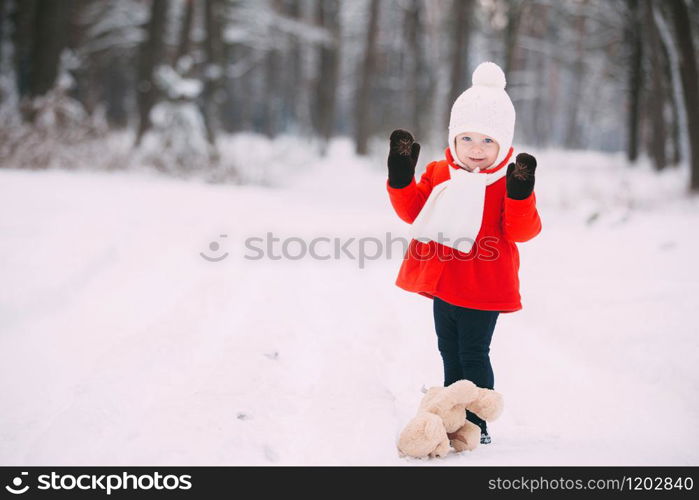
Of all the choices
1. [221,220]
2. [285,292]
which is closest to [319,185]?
[221,220]

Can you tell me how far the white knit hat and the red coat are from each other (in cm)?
11

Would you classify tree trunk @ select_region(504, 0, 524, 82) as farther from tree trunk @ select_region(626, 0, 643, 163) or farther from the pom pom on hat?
the pom pom on hat

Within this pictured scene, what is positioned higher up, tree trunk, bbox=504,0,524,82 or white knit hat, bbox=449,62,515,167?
tree trunk, bbox=504,0,524,82

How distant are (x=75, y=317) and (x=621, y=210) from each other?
258 inches

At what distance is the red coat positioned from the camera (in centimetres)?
239

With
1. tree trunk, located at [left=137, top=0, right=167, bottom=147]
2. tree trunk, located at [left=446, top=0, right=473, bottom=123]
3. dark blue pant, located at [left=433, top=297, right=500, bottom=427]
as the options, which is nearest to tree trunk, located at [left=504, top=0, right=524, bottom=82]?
tree trunk, located at [left=446, top=0, right=473, bottom=123]

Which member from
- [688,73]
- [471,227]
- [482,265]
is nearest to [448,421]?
[482,265]

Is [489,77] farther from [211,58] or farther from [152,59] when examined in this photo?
[211,58]

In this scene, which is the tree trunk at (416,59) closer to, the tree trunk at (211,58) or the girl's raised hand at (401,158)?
the tree trunk at (211,58)

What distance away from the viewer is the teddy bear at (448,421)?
2.19m

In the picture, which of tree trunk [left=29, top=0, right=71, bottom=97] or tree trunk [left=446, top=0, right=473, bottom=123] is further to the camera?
tree trunk [left=446, top=0, right=473, bottom=123]

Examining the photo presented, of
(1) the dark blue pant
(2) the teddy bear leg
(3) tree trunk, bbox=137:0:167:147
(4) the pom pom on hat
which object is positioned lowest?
(2) the teddy bear leg

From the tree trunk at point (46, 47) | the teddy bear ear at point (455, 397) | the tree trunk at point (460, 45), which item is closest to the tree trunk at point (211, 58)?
the tree trunk at point (46, 47)
